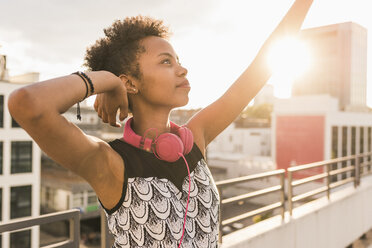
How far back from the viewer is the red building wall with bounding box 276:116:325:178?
42.6m

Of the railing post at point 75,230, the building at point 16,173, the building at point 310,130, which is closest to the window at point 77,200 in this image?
the building at point 16,173

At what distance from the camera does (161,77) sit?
138 cm

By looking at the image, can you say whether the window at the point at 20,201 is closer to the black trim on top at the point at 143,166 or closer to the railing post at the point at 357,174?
the railing post at the point at 357,174

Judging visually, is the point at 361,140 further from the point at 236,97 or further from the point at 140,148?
the point at 140,148

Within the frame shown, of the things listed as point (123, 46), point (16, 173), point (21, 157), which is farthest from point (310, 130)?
point (123, 46)

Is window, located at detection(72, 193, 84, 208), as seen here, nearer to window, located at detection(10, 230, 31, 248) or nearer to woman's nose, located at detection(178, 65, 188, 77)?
window, located at detection(10, 230, 31, 248)

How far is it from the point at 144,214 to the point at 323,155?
45.0m

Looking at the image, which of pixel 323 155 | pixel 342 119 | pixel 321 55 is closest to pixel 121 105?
pixel 323 155

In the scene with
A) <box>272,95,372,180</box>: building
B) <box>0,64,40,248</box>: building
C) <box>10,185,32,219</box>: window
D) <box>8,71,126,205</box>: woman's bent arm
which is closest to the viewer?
<box>8,71,126,205</box>: woman's bent arm

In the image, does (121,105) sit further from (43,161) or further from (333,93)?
(333,93)

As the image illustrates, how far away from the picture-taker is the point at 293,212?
5.08 metres

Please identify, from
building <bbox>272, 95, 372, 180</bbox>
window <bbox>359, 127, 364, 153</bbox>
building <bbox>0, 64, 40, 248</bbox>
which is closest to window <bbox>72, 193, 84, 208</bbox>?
building <bbox>0, 64, 40, 248</bbox>

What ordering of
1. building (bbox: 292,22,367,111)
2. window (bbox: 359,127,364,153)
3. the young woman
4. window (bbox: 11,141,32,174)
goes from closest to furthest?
the young woman → window (bbox: 11,141,32,174) → window (bbox: 359,127,364,153) → building (bbox: 292,22,367,111)

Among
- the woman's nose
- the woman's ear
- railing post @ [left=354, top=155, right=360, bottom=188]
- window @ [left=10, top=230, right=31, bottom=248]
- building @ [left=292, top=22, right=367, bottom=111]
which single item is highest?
building @ [left=292, top=22, right=367, bottom=111]
